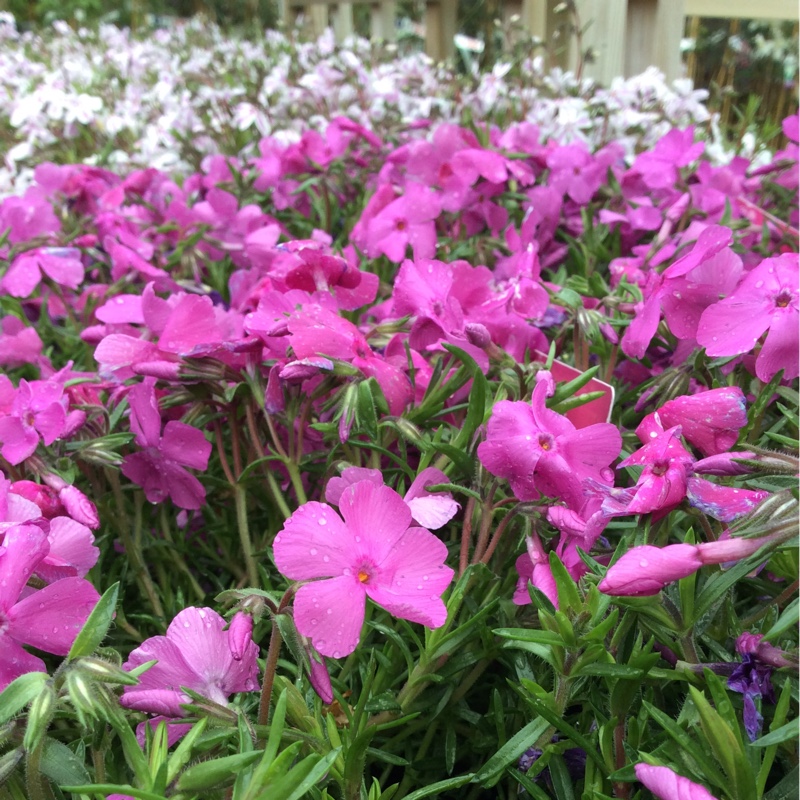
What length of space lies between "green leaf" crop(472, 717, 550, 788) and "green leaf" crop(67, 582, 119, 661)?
311 mm

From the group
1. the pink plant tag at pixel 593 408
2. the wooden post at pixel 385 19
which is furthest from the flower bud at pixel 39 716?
the wooden post at pixel 385 19

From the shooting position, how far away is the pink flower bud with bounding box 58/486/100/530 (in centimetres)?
75

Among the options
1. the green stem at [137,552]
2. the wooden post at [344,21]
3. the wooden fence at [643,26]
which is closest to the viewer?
the green stem at [137,552]

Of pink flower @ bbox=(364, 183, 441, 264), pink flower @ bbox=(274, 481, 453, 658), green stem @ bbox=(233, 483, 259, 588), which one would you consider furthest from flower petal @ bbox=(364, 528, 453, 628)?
pink flower @ bbox=(364, 183, 441, 264)

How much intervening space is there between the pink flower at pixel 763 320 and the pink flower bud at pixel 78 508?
0.59 meters

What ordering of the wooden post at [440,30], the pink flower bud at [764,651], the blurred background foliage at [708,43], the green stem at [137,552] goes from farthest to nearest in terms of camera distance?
the blurred background foliage at [708,43] → the wooden post at [440,30] → the green stem at [137,552] → the pink flower bud at [764,651]

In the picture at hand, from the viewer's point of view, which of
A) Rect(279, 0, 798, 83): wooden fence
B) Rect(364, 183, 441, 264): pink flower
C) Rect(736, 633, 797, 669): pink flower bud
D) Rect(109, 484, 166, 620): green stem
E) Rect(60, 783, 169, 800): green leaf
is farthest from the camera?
Rect(279, 0, 798, 83): wooden fence

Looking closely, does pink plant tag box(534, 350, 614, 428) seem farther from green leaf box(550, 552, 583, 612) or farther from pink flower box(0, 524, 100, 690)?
pink flower box(0, 524, 100, 690)

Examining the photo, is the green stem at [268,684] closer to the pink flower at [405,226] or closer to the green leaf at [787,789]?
the green leaf at [787,789]

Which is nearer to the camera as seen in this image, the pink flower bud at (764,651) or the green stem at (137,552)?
the pink flower bud at (764,651)

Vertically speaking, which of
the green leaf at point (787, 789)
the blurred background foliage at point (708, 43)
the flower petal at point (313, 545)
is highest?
the blurred background foliage at point (708, 43)

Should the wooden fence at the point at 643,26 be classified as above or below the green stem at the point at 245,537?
above

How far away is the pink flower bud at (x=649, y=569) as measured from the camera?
1.66ft

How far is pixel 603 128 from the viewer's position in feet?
6.96
